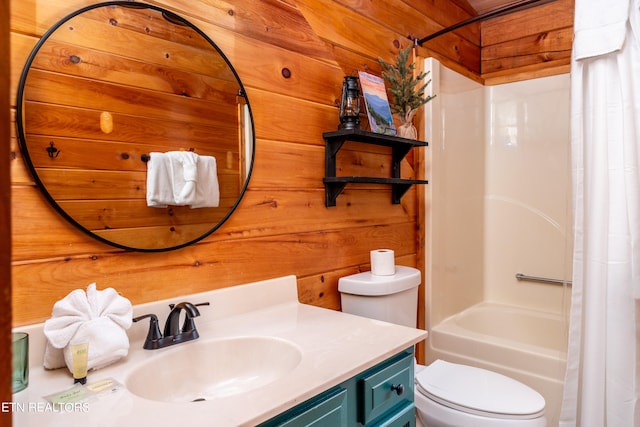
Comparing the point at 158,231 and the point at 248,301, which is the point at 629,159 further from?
the point at 158,231

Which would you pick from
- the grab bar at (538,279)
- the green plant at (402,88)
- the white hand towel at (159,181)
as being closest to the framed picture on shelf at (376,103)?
the green plant at (402,88)

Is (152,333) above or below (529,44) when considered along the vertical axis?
below

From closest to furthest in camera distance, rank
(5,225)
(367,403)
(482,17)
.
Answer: (5,225), (367,403), (482,17)

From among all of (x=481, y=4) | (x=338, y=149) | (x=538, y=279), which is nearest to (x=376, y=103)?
(x=338, y=149)

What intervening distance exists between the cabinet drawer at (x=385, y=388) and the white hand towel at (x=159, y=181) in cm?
74

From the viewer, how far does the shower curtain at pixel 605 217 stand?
1599 mm

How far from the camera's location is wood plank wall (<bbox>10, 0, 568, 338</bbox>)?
3.34 ft

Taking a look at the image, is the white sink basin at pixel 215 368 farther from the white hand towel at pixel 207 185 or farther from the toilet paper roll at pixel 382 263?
the toilet paper roll at pixel 382 263

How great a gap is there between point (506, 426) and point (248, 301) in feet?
3.18

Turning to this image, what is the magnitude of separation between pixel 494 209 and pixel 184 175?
2.32 metres

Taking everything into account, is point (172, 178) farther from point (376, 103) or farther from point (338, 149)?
point (376, 103)

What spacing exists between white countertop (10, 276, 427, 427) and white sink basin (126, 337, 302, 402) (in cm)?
2

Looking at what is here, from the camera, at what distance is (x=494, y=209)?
9.68 ft

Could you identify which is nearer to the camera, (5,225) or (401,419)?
Result: (5,225)
